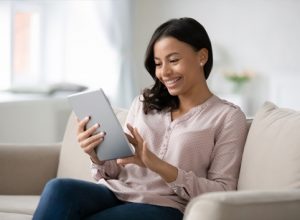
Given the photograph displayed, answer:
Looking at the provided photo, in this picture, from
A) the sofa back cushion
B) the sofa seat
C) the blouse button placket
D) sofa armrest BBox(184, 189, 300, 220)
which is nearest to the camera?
sofa armrest BBox(184, 189, 300, 220)

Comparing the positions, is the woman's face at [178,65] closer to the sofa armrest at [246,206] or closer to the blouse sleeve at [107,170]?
the blouse sleeve at [107,170]

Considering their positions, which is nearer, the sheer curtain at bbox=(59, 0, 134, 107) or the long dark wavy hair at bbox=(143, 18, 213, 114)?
the long dark wavy hair at bbox=(143, 18, 213, 114)

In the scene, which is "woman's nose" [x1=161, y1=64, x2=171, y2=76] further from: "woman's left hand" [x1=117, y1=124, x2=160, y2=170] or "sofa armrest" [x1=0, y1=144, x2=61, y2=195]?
"sofa armrest" [x1=0, y1=144, x2=61, y2=195]

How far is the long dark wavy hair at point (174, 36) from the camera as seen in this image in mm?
1869

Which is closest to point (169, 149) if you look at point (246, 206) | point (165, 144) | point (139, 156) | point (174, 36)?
point (165, 144)

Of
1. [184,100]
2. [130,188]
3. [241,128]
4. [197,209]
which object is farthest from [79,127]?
[197,209]

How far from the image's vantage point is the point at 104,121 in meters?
1.75

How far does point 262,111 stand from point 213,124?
0.54ft

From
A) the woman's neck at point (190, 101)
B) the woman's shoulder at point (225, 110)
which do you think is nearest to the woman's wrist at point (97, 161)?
the woman's neck at point (190, 101)

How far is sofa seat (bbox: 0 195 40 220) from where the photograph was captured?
198cm

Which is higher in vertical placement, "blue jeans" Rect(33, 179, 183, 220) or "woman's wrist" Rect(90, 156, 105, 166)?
"woman's wrist" Rect(90, 156, 105, 166)

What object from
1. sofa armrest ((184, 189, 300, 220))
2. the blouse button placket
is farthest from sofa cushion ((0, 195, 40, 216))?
sofa armrest ((184, 189, 300, 220))

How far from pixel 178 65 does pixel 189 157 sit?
29cm

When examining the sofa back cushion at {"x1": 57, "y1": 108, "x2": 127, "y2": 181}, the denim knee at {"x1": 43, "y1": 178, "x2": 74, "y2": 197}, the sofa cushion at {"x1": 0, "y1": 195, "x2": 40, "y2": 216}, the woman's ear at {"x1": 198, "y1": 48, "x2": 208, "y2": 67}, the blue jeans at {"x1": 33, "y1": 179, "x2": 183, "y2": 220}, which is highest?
the woman's ear at {"x1": 198, "y1": 48, "x2": 208, "y2": 67}
